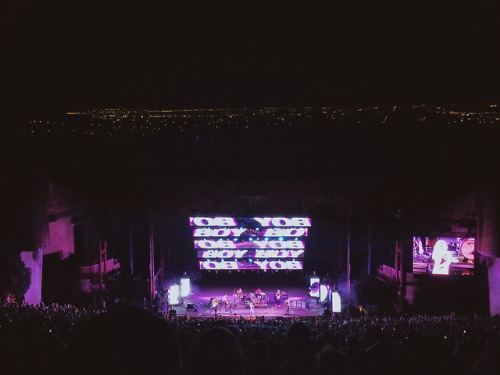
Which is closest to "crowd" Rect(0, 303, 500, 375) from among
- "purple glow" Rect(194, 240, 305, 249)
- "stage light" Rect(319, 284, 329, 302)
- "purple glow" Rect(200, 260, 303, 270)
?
"stage light" Rect(319, 284, 329, 302)

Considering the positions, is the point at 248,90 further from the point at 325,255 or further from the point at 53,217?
the point at 325,255

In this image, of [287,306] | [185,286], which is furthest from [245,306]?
[185,286]

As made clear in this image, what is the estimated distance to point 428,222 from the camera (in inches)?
598

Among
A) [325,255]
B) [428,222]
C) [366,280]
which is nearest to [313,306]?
[366,280]

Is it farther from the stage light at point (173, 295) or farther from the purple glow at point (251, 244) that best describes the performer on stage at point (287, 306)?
the stage light at point (173, 295)

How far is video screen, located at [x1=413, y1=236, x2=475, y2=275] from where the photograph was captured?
556 inches

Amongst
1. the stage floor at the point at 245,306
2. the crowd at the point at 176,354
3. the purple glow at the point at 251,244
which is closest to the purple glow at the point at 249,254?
the purple glow at the point at 251,244

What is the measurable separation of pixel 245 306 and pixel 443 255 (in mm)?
7327

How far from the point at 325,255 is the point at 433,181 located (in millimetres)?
6597

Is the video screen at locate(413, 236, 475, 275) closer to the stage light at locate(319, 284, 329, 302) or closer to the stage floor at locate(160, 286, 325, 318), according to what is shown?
the stage light at locate(319, 284, 329, 302)

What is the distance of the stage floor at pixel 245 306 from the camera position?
15195mm

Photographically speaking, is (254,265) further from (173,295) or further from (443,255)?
(443,255)

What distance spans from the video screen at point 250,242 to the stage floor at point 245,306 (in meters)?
1.24

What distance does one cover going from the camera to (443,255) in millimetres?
14562
